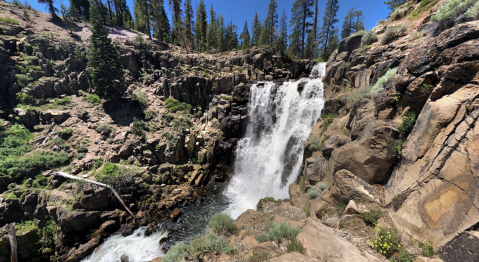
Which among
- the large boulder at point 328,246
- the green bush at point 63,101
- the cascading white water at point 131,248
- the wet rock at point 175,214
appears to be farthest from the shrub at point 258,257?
the green bush at point 63,101

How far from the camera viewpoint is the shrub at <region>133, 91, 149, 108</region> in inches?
913

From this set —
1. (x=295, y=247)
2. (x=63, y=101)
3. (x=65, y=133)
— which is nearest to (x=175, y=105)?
(x=65, y=133)

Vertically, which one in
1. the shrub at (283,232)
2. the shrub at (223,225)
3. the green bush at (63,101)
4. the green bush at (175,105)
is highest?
the green bush at (63,101)

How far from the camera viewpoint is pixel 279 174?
51.1 feet

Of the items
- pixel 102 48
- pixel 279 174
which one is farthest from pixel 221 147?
pixel 102 48

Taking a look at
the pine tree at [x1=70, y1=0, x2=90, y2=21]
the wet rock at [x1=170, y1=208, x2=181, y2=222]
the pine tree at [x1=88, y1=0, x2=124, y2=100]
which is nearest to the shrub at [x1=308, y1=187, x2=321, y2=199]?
the wet rock at [x1=170, y1=208, x2=181, y2=222]

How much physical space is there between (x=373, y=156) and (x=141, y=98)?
1075 inches

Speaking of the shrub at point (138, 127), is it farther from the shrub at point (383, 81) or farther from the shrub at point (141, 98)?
the shrub at point (383, 81)

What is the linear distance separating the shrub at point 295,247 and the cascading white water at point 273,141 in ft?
28.0

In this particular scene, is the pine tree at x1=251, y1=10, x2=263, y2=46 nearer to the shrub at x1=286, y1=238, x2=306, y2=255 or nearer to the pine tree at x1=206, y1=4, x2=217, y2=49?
the pine tree at x1=206, y1=4, x2=217, y2=49

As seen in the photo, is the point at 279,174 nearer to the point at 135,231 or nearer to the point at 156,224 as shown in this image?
the point at 156,224

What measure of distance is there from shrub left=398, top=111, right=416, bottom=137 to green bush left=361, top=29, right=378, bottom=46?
1163 cm

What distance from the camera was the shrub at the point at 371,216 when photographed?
5.86 m

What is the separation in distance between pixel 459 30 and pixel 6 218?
91.9ft
